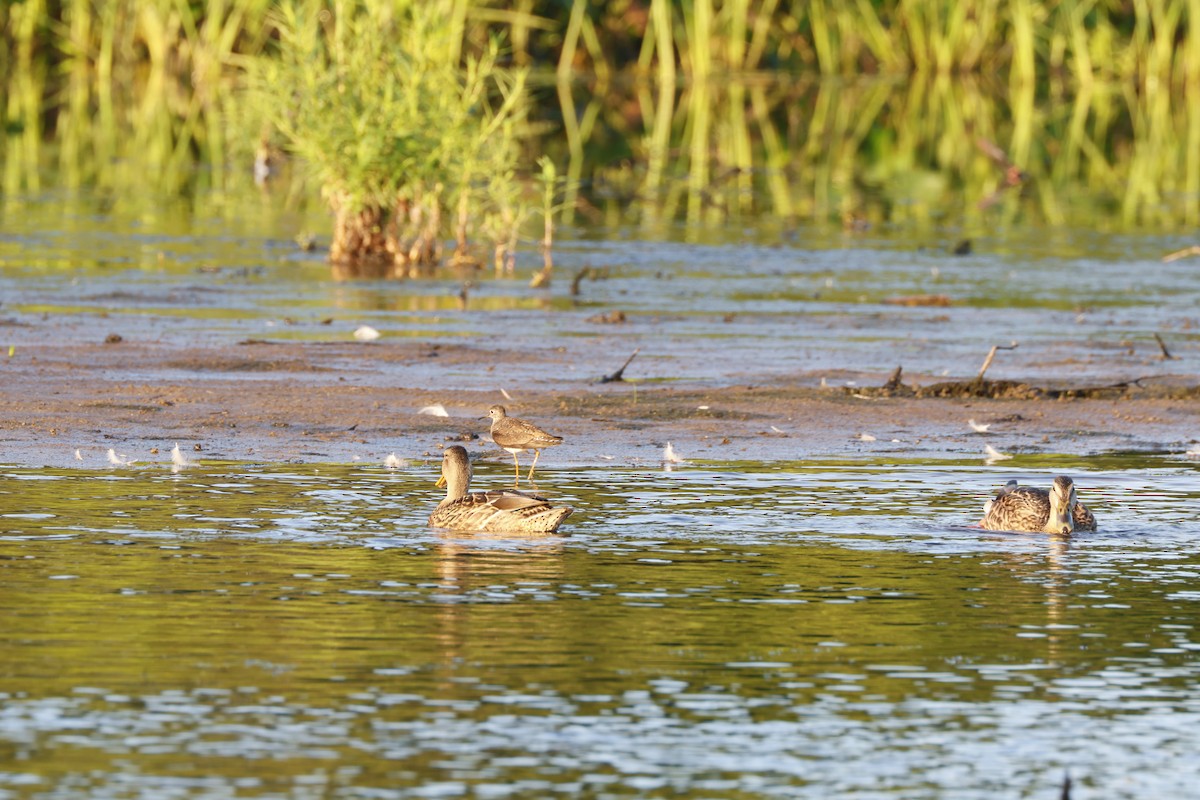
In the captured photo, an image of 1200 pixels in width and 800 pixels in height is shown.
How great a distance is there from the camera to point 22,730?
21.8 ft

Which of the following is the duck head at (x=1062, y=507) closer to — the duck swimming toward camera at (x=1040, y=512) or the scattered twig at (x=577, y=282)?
the duck swimming toward camera at (x=1040, y=512)

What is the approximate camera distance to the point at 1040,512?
10047 mm

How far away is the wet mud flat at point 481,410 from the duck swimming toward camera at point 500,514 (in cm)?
198

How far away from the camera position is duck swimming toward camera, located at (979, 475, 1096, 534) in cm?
995

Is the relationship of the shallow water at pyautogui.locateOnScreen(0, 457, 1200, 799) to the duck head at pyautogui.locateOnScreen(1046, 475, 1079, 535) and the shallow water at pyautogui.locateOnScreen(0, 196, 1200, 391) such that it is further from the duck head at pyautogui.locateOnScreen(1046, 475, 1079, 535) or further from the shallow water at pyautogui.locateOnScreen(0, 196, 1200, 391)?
the shallow water at pyautogui.locateOnScreen(0, 196, 1200, 391)

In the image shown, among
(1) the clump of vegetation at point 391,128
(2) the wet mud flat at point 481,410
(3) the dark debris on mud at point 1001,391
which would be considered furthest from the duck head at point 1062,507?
(1) the clump of vegetation at point 391,128

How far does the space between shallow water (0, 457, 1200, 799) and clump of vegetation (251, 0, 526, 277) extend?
888cm

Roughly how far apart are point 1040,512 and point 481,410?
4.33m

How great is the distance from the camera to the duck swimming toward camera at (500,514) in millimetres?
9812

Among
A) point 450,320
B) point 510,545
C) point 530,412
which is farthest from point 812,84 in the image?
point 510,545

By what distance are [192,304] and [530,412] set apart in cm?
589

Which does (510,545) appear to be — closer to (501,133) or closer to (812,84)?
(501,133)

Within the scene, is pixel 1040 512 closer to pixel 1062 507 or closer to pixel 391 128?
pixel 1062 507

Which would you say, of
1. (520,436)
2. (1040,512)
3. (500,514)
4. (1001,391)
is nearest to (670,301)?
(1001,391)
